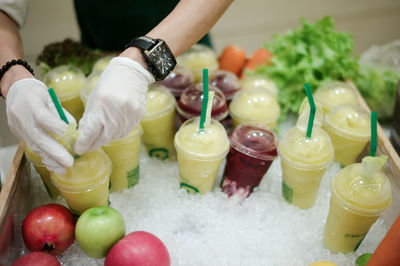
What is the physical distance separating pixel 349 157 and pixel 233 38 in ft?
7.49

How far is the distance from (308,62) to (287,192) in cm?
84

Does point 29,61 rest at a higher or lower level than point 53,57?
higher

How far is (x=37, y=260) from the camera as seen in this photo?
1.07m

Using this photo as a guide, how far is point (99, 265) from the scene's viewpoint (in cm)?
120

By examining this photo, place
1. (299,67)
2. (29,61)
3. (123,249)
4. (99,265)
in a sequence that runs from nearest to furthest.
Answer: (123,249) → (99,265) → (29,61) → (299,67)

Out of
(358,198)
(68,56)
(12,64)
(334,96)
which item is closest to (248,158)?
(358,198)

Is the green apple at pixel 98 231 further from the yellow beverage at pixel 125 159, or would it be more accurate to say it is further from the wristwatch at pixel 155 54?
the wristwatch at pixel 155 54

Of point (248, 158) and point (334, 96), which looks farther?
point (334, 96)

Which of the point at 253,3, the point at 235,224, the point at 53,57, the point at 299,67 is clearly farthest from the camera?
the point at 253,3

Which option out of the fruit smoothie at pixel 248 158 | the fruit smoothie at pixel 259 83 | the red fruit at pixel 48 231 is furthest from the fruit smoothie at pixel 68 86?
the fruit smoothie at pixel 259 83

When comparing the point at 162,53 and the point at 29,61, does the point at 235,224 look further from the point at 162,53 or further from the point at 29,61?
the point at 29,61

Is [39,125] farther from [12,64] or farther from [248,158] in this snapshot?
[248,158]

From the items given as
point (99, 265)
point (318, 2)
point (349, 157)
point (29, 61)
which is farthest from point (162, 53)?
point (318, 2)

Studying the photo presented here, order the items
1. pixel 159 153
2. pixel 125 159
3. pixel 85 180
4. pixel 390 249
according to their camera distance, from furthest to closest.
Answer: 1. pixel 159 153
2. pixel 125 159
3. pixel 85 180
4. pixel 390 249
